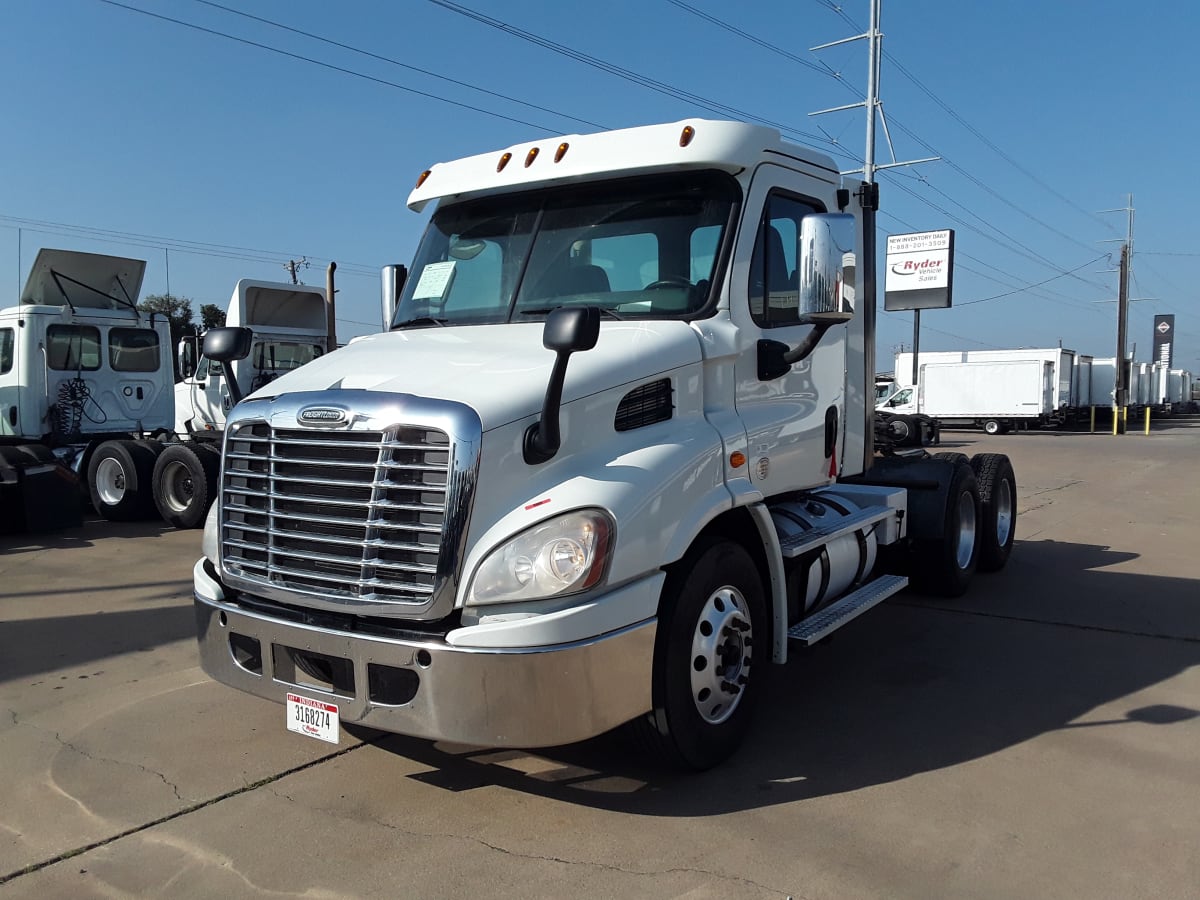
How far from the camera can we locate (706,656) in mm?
4000

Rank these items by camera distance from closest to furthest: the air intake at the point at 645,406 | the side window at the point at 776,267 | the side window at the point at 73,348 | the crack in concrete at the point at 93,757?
the air intake at the point at 645,406, the crack in concrete at the point at 93,757, the side window at the point at 776,267, the side window at the point at 73,348

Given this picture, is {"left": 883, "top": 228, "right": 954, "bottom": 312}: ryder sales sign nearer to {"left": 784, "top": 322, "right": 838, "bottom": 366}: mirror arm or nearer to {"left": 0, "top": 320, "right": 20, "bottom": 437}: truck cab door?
{"left": 0, "top": 320, "right": 20, "bottom": 437}: truck cab door

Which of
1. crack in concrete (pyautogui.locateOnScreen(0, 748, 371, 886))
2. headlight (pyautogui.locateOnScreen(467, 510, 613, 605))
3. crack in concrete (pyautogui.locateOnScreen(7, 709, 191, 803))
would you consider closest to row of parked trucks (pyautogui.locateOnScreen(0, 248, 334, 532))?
crack in concrete (pyautogui.locateOnScreen(7, 709, 191, 803))

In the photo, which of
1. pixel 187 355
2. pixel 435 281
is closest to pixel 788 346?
pixel 435 281

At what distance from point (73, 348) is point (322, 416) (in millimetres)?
11027

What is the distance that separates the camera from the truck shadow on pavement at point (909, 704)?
4078 mm

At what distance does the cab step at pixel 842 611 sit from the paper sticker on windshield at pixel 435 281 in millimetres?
2472

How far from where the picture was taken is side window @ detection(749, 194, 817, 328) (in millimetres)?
4625

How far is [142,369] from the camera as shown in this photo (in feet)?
44.7

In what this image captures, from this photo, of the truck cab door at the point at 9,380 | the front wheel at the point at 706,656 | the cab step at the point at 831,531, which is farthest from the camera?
the truck cab door at the point at 9,380

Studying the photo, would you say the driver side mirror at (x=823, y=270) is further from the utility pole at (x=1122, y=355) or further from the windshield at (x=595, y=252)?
the utility pole at (x=1122, y=355)

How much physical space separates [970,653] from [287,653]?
4.26m

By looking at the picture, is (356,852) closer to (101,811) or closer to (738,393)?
(101,811)

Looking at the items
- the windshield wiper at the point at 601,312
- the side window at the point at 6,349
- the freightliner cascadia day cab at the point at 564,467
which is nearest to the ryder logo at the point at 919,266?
the side window at the point at 6,349
